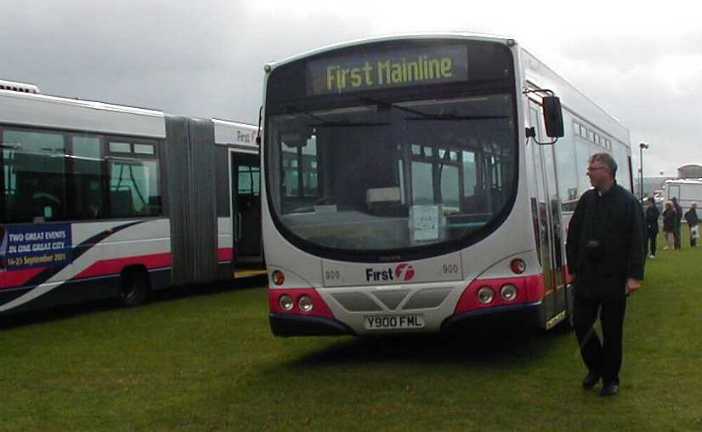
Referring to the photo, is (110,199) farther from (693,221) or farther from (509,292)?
(693,221)

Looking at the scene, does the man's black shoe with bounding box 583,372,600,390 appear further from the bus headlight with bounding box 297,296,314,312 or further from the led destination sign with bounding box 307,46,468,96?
the led destination sign with bounding box 307,46,468,96

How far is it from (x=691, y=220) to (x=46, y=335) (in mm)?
27074

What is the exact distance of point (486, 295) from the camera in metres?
9.15

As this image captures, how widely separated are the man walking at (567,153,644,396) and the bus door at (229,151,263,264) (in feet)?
39.1

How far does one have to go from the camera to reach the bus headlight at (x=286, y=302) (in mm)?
9680

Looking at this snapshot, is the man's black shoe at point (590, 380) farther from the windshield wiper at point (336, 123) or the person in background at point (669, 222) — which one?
the person in background at point (669, 222)

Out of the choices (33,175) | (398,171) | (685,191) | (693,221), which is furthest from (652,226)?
(685,191)

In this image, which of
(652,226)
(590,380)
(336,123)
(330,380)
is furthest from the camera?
(652,226)

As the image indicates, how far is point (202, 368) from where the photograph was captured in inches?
400

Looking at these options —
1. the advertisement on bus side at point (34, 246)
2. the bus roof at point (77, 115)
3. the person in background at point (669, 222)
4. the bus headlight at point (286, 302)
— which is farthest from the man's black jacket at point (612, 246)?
the person in background at point (669, 222)

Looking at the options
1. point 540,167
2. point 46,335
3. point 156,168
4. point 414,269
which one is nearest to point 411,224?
point 414,269

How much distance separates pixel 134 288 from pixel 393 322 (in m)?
8.11

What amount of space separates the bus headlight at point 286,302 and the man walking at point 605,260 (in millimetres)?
2713

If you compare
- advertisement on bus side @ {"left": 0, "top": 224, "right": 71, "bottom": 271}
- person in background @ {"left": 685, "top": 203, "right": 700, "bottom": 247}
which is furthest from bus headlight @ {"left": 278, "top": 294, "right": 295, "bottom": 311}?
person in background @ {"left": 685, "top": 203, "right": 700, "bottom": 247}
